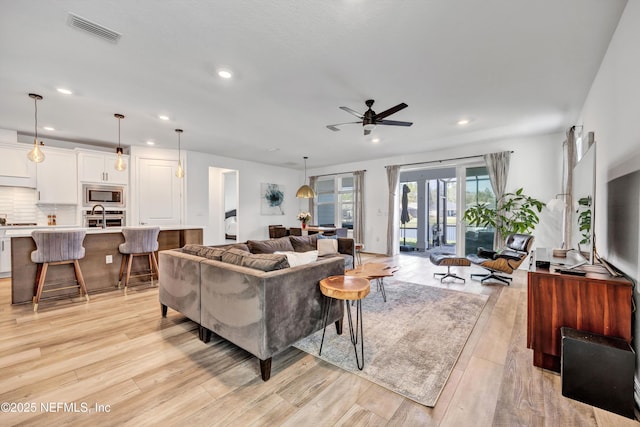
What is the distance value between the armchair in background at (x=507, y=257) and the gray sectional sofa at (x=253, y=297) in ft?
9.66

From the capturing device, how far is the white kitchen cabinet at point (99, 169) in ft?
17.2

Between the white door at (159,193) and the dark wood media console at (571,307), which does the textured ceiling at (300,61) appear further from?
the dark wood media console at (571,307)

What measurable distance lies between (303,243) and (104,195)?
4277 mm

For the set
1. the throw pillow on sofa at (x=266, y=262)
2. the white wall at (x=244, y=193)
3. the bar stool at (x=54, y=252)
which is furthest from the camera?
the white wall at (x=244, y=193)

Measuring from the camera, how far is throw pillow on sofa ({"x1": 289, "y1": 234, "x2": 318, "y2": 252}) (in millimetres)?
4648

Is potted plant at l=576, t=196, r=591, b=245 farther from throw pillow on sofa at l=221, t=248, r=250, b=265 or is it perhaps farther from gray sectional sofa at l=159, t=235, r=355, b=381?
throw pillow on sofa at l=221, t=248, r=250, b=265

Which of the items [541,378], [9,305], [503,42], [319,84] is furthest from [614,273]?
[9,305]

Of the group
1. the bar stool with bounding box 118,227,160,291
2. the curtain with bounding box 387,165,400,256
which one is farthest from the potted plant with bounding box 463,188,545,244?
the bar stool with bounding box 118,227,160,291

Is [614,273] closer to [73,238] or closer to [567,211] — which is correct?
[567,211]

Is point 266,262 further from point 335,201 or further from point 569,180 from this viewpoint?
point 335,201

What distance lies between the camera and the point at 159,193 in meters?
6.02

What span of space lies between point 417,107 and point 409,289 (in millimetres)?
2637

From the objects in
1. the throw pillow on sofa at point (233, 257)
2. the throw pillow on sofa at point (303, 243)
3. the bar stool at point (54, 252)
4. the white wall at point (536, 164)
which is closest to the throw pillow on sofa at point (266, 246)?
the throw pillow on sofa at point (303, 243)

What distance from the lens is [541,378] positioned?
6.39 ft
